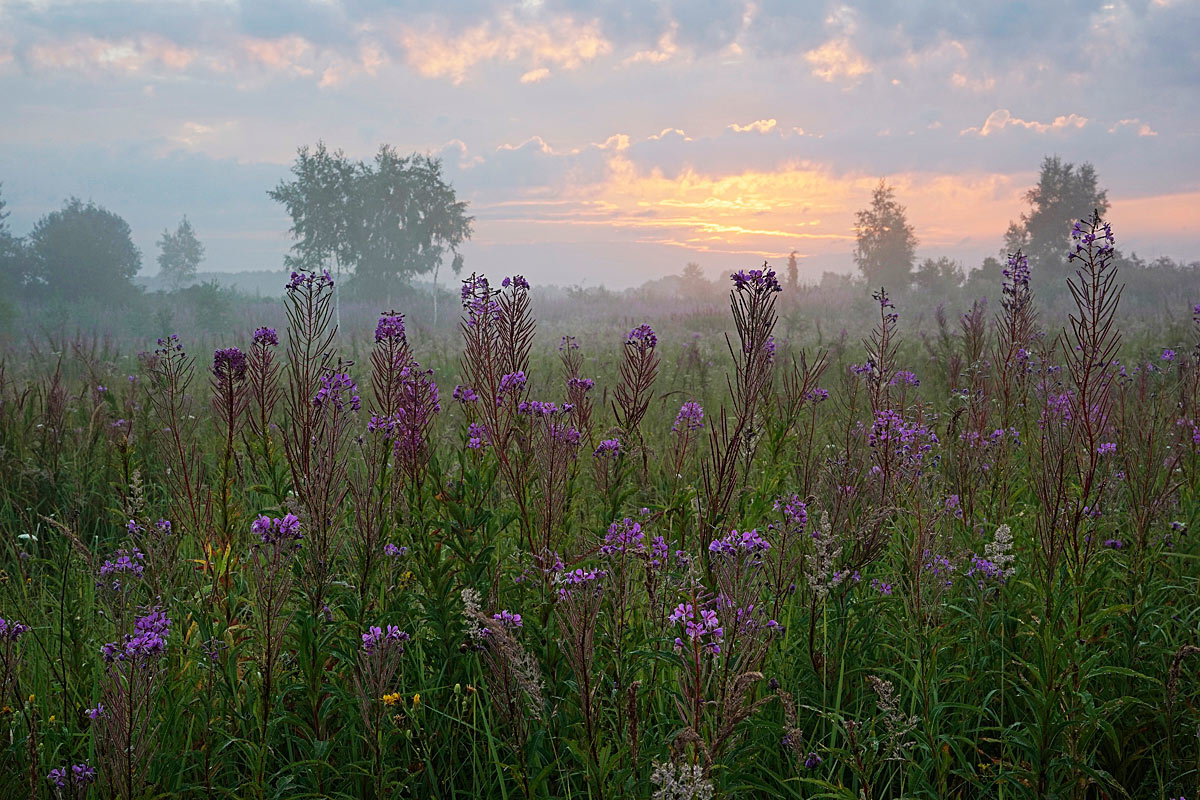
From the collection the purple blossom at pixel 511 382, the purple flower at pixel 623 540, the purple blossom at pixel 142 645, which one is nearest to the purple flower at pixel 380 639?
the purple blossom at pixel 142 645

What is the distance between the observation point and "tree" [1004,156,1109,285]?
4200 cm

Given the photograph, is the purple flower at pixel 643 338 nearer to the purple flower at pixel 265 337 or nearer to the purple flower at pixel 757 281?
the purple flower at pixel 757 281

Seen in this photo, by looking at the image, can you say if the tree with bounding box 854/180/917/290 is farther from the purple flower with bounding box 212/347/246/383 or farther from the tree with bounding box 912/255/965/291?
the purple flower with bounding box 212/347/246/383

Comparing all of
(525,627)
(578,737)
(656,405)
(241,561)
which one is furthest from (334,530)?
(656,405)

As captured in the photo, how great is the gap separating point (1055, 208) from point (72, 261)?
5708cm

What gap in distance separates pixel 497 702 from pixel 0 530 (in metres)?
4.50

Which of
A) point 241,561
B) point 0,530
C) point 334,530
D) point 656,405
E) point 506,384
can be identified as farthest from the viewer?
point 656,405

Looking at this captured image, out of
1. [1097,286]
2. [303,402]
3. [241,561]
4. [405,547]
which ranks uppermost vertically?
[1097,286]

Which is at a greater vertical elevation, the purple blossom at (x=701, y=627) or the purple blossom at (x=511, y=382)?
the purple blossom at (x=511, y=382)

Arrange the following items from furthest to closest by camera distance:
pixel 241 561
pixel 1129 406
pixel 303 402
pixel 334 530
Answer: pixel 1129 406 < pixel 241 561 < pixel 303 402 < pixel 334 530

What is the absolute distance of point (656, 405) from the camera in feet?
28.4

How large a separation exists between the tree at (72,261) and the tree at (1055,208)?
53009 millimetres

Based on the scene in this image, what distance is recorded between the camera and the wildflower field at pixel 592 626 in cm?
213

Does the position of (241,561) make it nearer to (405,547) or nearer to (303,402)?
(405,547)
